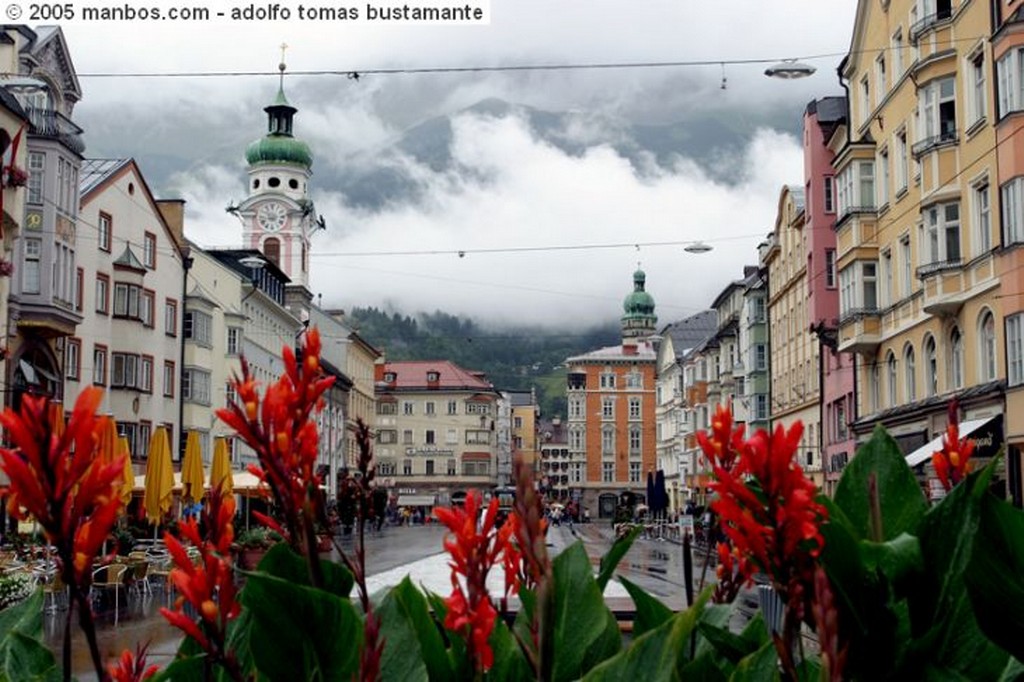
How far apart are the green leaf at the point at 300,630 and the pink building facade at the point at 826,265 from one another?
4358cm

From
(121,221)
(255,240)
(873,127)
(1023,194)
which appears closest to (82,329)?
(121,221)

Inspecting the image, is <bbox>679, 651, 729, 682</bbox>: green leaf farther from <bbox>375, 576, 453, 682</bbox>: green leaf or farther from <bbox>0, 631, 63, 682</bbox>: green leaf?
<bbox>0, 631, 63, 682</bbox>: green leaf

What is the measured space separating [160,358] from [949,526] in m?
50.0

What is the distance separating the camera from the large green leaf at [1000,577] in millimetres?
2191

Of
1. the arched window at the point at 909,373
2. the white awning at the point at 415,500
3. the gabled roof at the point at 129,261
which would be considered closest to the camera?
the arched window at the point at 909,373

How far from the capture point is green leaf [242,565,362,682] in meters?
1.96

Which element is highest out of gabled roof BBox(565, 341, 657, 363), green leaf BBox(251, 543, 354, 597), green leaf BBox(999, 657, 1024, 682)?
gabled roof BBox(565, 341, 657, 363)

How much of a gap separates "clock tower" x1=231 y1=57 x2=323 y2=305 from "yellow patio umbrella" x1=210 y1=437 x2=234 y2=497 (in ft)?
231

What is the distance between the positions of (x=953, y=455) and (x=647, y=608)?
0.84 m

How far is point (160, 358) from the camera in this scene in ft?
165

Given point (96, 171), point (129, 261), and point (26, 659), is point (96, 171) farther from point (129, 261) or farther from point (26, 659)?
point (26, 659)

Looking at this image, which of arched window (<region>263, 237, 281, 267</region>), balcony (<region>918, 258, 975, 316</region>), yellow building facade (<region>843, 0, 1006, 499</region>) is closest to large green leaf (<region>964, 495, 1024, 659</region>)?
yellow building facade (<region>843, 0, 1006, 499</region>)

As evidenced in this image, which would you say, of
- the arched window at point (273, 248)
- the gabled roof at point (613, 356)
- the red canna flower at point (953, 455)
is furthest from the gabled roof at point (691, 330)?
the red canna flower at point (953, 455)

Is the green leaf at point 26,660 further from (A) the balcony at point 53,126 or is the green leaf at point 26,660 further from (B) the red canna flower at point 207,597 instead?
(A) the balcony at point 53,126
